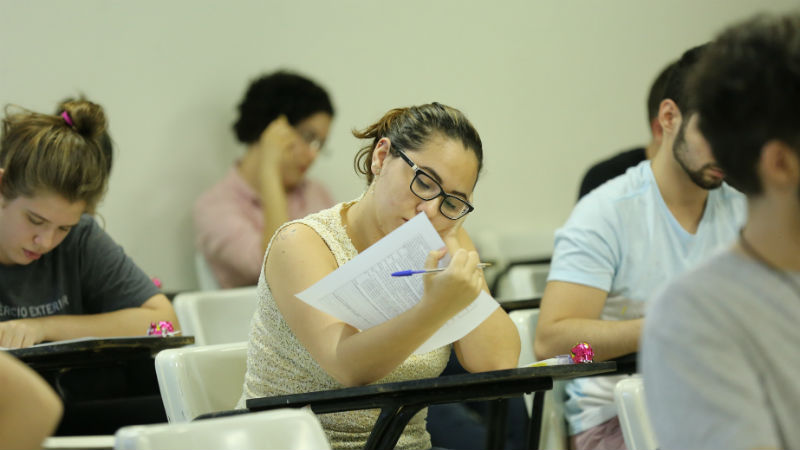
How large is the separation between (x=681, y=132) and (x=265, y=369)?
44.6 inches

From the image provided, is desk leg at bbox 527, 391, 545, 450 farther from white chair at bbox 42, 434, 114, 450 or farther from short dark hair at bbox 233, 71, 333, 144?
short dark hair at bbox 233, 71, 333, 144

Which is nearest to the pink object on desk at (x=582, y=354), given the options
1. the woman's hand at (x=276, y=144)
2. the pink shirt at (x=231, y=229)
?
the pink shirt at (x=231, y=229)

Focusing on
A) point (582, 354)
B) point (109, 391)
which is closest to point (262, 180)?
point (109, 391)

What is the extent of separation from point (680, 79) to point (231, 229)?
71.2 inches

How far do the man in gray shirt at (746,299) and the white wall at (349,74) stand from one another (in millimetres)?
2262

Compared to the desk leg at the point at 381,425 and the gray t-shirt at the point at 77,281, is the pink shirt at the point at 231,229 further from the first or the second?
the desk leg at the point at 381,425

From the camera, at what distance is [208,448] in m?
1.18

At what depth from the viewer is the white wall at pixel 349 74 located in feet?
11.2

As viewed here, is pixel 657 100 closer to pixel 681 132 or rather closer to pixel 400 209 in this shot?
pixel 681 132

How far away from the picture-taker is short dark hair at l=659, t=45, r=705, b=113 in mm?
2215

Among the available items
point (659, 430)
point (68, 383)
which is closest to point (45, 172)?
point (68, 383)

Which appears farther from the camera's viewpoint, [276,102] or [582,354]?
[276,102]

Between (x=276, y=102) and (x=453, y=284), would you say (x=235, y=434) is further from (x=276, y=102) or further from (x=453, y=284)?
(x=276, y=102)

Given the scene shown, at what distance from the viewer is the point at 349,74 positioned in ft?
13.0
